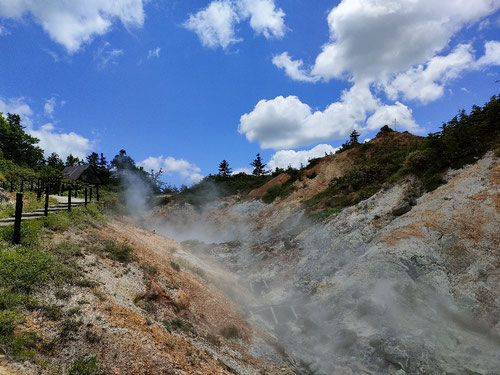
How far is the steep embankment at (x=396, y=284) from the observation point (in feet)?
31.3

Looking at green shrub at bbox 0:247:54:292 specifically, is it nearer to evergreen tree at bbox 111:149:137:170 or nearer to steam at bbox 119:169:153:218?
steam at bbox 119:169:153:218

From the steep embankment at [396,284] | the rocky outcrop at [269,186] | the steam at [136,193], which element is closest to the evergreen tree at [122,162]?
the steam at [136,193]

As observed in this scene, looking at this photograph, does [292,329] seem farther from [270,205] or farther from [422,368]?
[270,205]

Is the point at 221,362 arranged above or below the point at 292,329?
above

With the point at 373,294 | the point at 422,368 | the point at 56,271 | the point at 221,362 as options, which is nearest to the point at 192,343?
the point at 221,362

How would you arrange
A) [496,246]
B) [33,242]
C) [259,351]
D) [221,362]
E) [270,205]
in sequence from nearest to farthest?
[221,362], [33,242], [259,351], [496,246], [270,205]

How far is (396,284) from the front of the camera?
1204 centimetres

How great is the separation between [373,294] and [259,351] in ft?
17.8

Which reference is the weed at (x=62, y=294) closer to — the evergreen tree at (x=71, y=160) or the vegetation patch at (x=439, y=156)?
the vegetation patch at (x=439, y=156)

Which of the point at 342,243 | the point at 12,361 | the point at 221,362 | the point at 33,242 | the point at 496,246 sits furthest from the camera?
the point at 342,243

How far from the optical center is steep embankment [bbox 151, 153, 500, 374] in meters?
9.55

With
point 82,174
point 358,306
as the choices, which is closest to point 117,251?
point 358,306

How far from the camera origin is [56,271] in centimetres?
702

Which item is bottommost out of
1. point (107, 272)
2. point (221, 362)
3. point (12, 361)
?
point (221, 362)
